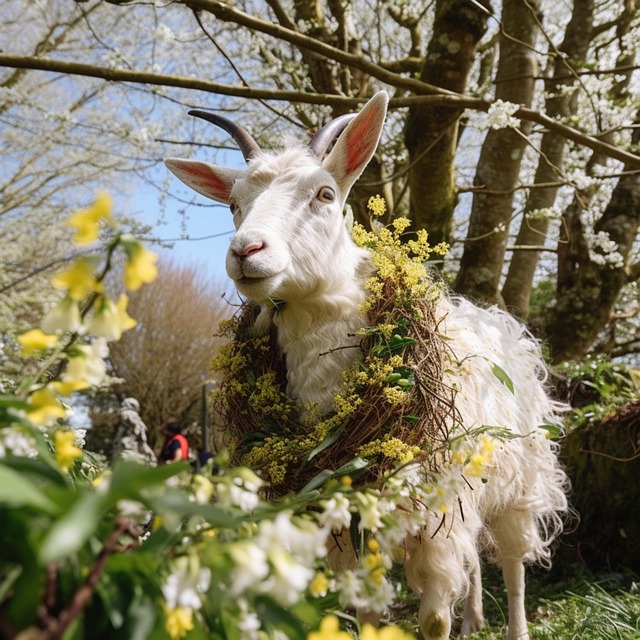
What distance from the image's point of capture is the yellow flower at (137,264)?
71cm

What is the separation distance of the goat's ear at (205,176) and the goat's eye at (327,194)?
1.46 feet

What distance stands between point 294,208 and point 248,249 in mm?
304

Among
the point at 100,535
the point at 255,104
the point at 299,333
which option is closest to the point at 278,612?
the point at 100,535

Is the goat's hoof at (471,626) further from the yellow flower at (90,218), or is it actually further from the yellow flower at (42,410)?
the yellow flower at (90,218)

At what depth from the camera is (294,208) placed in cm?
197

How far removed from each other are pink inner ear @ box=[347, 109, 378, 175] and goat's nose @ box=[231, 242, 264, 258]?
60 centimetres

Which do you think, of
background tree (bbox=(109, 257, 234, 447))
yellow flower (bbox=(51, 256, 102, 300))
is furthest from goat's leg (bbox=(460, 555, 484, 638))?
background tree (bbox=(109, 257, 234, 447))

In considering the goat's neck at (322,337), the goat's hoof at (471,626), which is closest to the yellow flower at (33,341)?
the goat's neck at (322,337)

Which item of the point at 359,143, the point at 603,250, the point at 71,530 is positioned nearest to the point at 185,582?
the point at 71,530

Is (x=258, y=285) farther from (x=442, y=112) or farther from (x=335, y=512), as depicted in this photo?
(x=442, y=112)

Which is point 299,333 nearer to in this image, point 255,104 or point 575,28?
point 575,28

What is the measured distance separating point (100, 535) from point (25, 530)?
0.54 feet

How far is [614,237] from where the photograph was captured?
19.6 ft

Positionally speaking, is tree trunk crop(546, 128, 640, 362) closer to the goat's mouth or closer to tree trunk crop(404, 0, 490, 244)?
tree trunk crop(404, 0, 490, 244)
